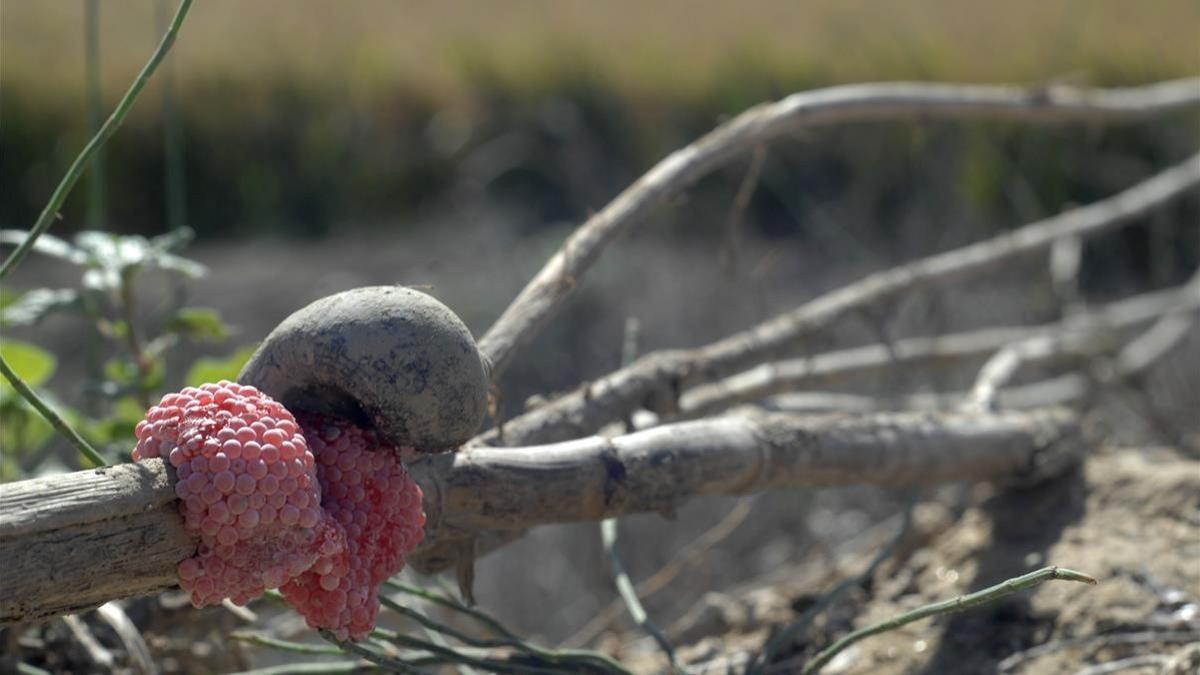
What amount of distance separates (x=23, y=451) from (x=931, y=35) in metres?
5.74

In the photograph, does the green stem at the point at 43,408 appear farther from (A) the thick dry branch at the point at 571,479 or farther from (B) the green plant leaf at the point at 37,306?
(B) the green plant leaf at the point at 37,306

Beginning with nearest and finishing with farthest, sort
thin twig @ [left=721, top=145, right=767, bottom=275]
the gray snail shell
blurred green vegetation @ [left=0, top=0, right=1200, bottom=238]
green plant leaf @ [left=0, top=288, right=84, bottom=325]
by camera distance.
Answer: the gray snail shell
green plant leaf @ [left=0, top=288, right=84, bottom=325]
thin twig @ [left=721, top=145, right=767, bottom=275]
blurred green vegetation @ [left=0, top=0, right=1200, bottom=238]

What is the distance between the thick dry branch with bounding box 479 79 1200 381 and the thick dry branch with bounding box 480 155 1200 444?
0.35ft

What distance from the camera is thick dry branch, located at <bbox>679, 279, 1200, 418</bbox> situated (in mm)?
2018

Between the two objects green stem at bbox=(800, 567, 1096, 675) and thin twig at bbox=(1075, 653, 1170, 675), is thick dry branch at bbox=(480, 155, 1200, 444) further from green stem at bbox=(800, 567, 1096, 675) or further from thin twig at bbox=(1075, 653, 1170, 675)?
thin twig at bbox=(1075, 653, 1170, 675)

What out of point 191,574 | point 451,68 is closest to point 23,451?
point 191,574

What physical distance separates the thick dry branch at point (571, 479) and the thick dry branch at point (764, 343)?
131mm

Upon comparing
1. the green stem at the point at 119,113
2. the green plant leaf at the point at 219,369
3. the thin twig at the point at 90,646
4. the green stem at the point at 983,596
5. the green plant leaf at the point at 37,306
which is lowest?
the thin twig at the point at 90,646

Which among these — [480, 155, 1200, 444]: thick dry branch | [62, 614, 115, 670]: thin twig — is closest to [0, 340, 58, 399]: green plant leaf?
[62, 614, 115, 670]: thin twig

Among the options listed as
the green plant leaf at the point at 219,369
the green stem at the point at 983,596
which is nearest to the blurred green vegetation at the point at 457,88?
the green plant leaf at the point at 219,369

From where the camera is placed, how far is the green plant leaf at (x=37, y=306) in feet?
5.40

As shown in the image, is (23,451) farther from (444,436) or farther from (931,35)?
(931,35)

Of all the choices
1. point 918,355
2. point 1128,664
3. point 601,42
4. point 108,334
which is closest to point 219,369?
point 108,334

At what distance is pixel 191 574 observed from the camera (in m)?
1.01
